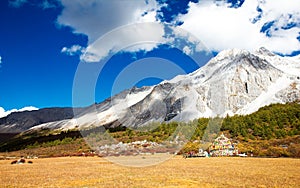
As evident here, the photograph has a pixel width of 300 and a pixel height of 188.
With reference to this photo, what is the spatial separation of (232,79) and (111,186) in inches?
4738

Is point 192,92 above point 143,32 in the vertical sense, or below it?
above

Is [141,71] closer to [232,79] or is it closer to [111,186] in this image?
A: [111,186]

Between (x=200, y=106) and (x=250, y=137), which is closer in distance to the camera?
(x=250, y=137)

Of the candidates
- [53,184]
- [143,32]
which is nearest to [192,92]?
[143,32]

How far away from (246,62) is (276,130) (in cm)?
6650

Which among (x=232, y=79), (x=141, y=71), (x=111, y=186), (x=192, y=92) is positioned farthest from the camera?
(x=232, y=79)

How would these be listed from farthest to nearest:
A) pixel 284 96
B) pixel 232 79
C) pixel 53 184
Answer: pixel 232 79 → pixel 284 96 → pixel 53 184

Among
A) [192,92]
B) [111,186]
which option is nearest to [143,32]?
[111,186]

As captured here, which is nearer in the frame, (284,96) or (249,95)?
(284,96)

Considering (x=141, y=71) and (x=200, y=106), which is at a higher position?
(x=200, y=106)

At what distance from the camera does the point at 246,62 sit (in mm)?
134500

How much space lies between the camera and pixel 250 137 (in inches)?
2874

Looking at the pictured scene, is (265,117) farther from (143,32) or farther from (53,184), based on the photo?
(53,184)

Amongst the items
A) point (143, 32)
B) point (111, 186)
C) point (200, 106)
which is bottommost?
point (111, 186)
